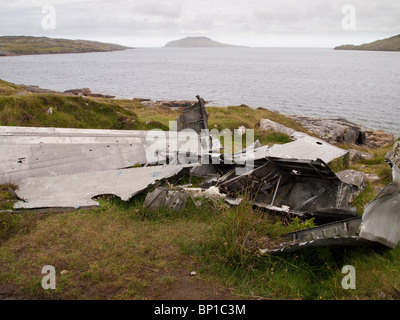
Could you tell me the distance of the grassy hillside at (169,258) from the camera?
432 centimetres

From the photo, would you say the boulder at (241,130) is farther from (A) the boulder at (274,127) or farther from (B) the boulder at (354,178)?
(B) the boulder at (354,178)

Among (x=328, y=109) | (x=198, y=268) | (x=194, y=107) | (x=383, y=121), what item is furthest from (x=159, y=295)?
(x=328, y=109)

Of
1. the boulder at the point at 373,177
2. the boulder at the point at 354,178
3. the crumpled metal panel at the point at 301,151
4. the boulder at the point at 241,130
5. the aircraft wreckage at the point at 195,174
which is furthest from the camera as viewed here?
the boulder at the point at 241,130

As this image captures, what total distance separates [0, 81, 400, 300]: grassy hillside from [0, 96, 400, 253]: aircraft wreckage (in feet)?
0.87

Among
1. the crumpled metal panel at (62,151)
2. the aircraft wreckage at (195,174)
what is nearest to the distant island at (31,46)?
the crumpled metal panel at (62,151)

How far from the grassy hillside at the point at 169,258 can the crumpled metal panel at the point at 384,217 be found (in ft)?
0.90

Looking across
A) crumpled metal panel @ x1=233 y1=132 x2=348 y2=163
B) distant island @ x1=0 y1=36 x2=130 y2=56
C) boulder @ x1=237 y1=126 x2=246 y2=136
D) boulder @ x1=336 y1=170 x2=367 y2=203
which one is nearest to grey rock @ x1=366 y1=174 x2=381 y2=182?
crumpled metal panel @ x1=233 y1=132 x2=348 y2=163

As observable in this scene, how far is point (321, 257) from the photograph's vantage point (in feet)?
15.9

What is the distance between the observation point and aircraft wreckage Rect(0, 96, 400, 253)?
4.85m

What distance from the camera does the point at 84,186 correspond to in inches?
297

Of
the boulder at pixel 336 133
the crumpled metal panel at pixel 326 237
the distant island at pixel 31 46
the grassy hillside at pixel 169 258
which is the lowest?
the grassy hillside at pixel 169 258

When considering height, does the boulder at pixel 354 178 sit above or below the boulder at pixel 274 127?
below

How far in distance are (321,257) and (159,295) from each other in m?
2.50
